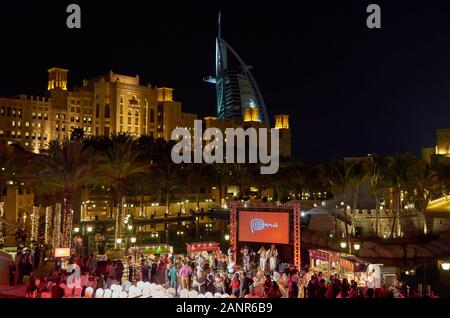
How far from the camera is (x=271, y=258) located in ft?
69.7

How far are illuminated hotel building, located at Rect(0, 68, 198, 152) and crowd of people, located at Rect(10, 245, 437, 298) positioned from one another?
74501mm

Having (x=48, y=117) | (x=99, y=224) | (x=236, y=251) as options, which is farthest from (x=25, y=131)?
(x=236, y=251)

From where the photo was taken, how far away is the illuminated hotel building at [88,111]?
87.9 metres

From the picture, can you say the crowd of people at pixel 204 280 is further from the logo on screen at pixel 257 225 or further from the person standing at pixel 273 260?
the logo on screen at pixel 257 225

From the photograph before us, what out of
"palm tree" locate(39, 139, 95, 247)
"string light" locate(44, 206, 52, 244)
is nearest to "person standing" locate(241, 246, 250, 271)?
"palm tree" locate(39, 139, 95, 247)

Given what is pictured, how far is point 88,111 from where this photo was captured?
320 feet

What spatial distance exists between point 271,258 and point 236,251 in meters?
3.98

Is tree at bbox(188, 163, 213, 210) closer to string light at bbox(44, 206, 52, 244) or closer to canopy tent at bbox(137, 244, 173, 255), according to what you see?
string light at bbox(44, 206, 52, 244)

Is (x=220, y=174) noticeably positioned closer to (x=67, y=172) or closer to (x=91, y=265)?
(x=67, y=172)

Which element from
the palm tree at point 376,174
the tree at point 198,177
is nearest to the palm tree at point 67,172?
the palm tree at point 376,174

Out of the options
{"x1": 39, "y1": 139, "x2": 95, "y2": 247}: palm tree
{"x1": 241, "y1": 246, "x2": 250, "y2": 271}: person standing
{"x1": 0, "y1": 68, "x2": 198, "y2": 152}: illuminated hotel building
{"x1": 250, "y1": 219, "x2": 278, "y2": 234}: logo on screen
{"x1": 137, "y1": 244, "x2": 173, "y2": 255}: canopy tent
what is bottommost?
{"x1": 241, "y1": 246, "x2": 250, "y2": 271}: person standing

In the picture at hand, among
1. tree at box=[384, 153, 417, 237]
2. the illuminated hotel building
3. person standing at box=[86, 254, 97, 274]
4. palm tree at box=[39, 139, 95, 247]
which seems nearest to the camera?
person standing at box=[86, 254, 97, 274]

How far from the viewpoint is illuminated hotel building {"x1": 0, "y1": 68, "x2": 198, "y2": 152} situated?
87.9 meters

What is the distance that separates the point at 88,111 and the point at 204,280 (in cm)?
8684
